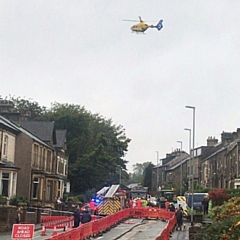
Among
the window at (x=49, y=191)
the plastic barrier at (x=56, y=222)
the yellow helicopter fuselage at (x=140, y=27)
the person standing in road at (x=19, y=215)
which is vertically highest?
the yellow helicopter fuselage at (x=140, y=27)

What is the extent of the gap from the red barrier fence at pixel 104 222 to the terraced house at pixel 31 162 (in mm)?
7735

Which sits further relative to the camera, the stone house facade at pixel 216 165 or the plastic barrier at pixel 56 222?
the stone house facade at pixel 216 165

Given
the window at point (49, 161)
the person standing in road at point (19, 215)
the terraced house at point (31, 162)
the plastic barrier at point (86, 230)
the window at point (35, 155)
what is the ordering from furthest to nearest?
the window at point (49, 161) < the window at point (35, 155) < the terraced house at point (31, 162) < the person standing in road at point (19, 215) < the plastic barrier at point (86, 230)

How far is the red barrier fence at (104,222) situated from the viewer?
22.5m

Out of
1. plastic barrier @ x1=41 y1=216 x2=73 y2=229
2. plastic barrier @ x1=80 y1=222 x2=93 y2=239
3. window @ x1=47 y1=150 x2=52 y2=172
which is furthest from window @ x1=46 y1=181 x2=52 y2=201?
plastic barrier @ x1=80 y1=222 x2=93 y2=239

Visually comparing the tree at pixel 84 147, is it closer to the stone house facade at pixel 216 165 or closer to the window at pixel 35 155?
the stone house facade at pixel 216 165

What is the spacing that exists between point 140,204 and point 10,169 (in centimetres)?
1703

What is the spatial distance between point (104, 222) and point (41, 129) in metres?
27.8

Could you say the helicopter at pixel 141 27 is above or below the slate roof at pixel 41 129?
above

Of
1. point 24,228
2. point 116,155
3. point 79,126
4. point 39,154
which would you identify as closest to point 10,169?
point 39,154

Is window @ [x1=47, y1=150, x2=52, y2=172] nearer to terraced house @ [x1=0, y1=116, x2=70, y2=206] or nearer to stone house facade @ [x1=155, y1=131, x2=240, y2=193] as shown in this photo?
terraced house @ [x1=0, y1=116, x2=70, y2=206]

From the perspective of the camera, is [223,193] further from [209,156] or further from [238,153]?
[209,156]

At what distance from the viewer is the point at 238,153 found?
2464 inches

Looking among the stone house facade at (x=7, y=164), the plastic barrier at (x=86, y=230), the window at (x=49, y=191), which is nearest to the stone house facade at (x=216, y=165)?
the window at (x=49, y=191)
